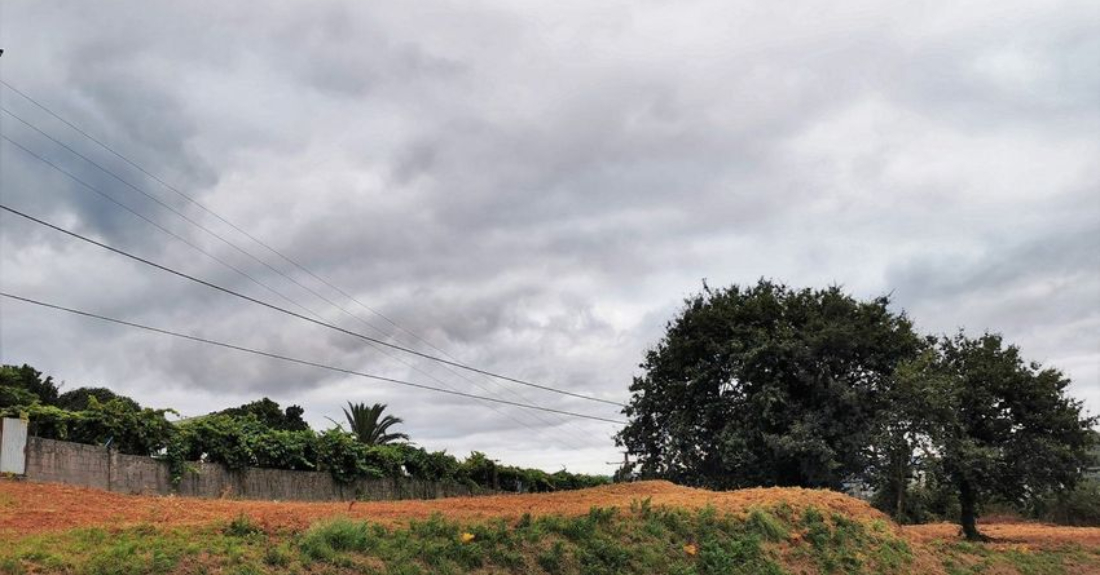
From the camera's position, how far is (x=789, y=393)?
121 ft

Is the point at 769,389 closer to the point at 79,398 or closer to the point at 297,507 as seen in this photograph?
the point at 297,507

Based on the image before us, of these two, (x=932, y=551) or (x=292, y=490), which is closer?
(x=932, y=551)

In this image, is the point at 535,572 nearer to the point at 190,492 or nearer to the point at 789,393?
the point at 190,492

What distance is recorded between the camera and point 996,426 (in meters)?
34.8

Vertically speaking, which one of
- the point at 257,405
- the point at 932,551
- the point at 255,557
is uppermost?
the point at 257,405

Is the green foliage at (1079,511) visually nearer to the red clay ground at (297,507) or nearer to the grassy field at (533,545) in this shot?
the grassy field at (533,545)

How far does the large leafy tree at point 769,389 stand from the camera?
34.9 meters

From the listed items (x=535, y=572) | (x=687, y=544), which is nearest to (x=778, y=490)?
(x=687, y=544)

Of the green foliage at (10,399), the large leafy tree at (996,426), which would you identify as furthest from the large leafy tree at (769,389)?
the green foliage at (10,399)

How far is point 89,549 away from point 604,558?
938 cm

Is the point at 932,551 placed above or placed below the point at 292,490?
below

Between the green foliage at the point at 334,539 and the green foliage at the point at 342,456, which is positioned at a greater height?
the green foliage at the point at 342,456

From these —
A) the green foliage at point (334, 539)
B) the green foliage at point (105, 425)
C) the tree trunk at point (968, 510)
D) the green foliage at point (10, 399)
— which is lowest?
the tree trunk at point (968, 510)

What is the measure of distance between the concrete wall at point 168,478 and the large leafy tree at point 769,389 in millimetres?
13704
